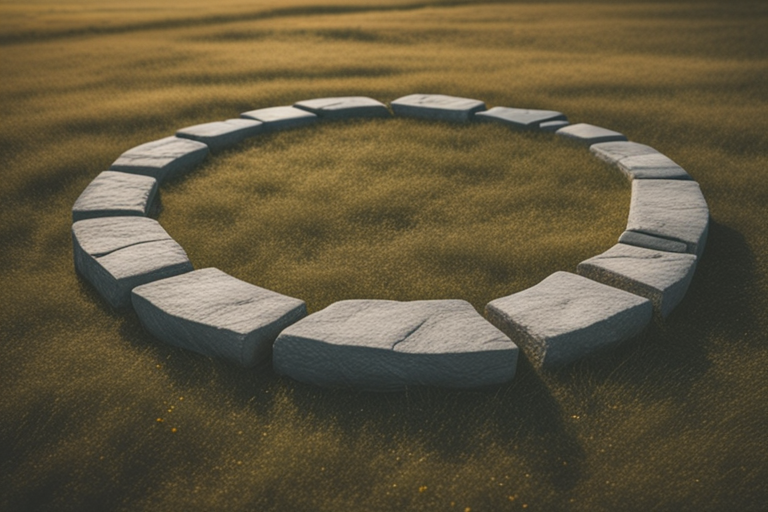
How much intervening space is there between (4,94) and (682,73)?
4.75 m

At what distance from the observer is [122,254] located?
7.89 ft

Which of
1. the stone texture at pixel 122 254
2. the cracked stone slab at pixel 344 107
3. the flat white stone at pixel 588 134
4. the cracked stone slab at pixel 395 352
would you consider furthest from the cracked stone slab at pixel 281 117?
the cracked stone slab at pixel 395 352

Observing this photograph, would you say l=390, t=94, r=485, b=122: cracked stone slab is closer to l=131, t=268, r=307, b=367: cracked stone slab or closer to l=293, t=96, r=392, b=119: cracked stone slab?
l=293, t=96, r=392, b=119: cracked stone slab

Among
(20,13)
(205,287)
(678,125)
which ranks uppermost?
(20,13)

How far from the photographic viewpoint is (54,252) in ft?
8.73

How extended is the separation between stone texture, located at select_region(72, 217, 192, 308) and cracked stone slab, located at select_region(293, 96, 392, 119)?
5.64 ft

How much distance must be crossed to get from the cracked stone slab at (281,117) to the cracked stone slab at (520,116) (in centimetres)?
106

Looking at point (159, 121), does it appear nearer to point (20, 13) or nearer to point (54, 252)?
point (54, 252)

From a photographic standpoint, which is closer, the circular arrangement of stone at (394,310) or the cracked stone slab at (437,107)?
the circular arrangement of stone at (394,310)

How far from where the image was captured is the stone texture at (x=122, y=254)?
7.45 ft

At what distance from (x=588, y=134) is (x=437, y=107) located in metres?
0.94

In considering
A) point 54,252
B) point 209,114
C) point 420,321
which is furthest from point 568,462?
point 209,114

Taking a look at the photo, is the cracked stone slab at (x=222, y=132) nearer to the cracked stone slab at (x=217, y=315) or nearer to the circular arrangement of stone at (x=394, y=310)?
the circular arrangement of stone at (x=394, y=310)

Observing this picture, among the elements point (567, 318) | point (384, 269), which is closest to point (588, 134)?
point (384, 269)
